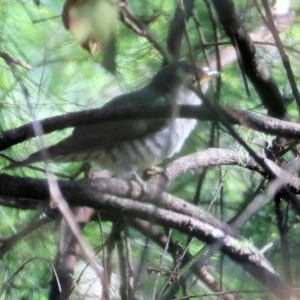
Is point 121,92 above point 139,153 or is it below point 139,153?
above

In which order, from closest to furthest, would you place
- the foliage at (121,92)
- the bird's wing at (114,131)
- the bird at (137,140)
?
1. the foliage at (121,92)
2. the bird's wing at (114,131)
3. the bird at (137,140)

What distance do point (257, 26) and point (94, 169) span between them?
3.56 feet

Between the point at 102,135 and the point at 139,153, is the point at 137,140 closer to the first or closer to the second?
the point at 139,153

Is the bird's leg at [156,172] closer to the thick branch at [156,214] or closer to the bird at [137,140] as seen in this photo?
the bird at [137,140]

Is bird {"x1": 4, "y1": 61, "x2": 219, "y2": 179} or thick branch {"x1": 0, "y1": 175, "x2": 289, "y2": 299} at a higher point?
bird {"x1": 4, "y1": 61, "x2": 219, "y2": 179}

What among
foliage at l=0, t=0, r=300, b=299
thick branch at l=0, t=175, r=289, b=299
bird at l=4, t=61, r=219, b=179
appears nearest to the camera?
thick branch at l=0, t=175, r=289, b=299

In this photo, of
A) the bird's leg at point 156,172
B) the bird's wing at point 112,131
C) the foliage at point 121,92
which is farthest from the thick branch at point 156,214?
the bird's wing at point 112,131

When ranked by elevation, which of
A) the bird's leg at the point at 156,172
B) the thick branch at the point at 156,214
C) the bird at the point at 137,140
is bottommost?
the thick branch at the point at 156,214

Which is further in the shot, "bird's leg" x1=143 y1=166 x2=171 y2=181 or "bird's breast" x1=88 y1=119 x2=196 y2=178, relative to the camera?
"bird's breast" x1=88 y1=119 x2=196 y2=178

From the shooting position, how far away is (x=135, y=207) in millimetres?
1819

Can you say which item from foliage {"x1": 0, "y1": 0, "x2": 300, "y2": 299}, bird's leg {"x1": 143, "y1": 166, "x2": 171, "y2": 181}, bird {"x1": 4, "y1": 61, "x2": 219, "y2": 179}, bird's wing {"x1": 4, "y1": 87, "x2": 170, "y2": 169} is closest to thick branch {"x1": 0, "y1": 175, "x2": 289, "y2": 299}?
foliage {"x1": 0, "y1": 0, "x2": 300, "y2": 299}

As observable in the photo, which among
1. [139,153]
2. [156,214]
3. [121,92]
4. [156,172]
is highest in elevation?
[121,92]

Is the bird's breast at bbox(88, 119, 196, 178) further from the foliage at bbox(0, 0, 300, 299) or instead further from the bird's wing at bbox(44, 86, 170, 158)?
the foliage at bbox(0, 0, 300, 299)

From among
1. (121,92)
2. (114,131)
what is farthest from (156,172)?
(121,92)
